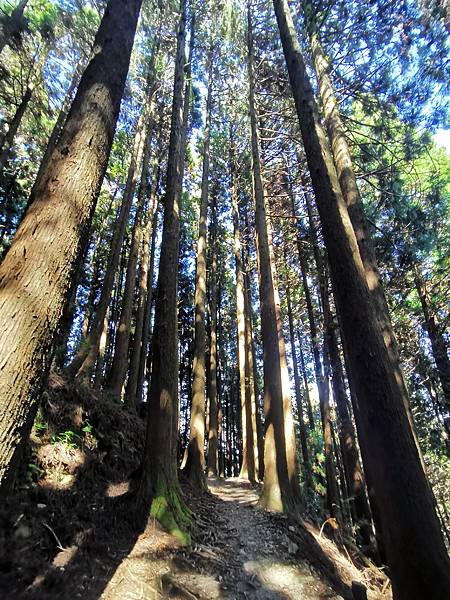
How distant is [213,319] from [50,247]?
15.2m

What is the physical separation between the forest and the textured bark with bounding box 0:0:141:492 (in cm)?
1

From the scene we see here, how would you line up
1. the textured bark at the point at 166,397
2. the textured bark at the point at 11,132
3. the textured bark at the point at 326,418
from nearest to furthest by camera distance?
1. the textured bark at the point at 166,397
2. the textured bark at the point at 326,418
3. the textured bark at the point at 11,132

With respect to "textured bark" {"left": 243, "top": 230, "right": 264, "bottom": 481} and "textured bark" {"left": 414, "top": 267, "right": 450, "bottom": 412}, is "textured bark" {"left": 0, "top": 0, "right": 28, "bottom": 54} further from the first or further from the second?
"textured bark" {"left": 414, "top": 267, "right": 450, "bottom": 412}

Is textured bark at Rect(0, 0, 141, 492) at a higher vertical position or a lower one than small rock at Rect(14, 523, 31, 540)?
higher

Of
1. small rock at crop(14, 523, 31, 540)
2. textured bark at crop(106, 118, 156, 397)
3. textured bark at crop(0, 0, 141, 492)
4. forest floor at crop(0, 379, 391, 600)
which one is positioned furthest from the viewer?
textured bark at crop(106, 118, 156, 397)

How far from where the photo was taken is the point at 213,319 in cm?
1727

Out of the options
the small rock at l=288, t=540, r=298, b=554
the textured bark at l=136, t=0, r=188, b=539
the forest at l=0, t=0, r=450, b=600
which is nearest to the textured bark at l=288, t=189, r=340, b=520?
the forest at l=0, t=0, r=450, b=600

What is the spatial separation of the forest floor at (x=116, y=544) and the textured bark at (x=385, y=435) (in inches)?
83.2

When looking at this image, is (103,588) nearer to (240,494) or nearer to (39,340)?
(39,340)

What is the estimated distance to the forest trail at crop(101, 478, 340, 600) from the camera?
3.51 metres

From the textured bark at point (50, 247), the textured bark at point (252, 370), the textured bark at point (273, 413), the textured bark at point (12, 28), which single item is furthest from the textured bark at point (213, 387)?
the textured bark at point (50, 247)

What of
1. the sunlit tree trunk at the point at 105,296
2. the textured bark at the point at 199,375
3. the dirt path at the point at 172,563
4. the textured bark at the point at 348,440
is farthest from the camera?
the textured bark at the point at 348,440

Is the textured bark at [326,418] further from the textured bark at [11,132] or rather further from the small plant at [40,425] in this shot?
the textured bark at [11,132]

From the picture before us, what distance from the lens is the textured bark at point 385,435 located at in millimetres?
2686
